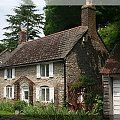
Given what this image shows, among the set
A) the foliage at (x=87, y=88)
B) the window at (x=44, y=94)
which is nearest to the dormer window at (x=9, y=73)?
the window at (x=44, y=94)

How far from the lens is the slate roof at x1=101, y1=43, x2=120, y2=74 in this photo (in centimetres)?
1887

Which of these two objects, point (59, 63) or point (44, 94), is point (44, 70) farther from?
point (59, 63)

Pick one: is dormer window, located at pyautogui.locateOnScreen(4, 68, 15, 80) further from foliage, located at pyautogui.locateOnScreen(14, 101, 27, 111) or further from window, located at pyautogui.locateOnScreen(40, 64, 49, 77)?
window, located at pyautogui.locateOnScreen(40, 64, 49, 77)

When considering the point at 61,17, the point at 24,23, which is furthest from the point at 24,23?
the point at 61,17

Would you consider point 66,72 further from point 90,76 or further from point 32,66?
point 32,66

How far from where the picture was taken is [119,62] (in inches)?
789

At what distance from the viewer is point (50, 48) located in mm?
28750

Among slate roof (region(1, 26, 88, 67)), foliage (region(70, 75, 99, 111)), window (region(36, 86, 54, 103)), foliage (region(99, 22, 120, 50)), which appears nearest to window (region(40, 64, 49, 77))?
slate roof (region(1, 26, 88, 67))

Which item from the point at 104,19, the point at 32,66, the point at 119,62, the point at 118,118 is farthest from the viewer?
the point at 104,19

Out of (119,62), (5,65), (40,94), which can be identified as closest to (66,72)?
(40,94)

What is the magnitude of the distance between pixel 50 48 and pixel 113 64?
9.91 meters

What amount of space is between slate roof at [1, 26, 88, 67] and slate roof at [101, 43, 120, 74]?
5343 millimetres

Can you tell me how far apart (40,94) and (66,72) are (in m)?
3.92

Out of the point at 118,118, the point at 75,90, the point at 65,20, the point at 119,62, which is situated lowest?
the point at 118,118
